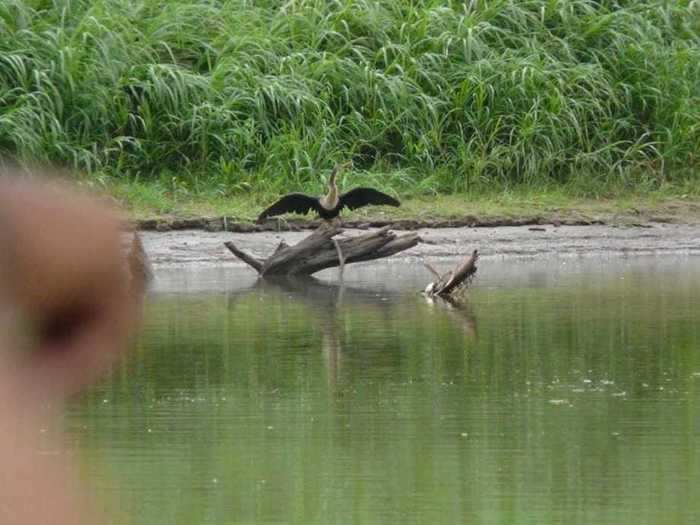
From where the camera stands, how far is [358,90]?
13.9 metres

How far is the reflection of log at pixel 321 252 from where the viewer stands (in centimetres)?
1096

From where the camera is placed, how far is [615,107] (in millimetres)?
14398

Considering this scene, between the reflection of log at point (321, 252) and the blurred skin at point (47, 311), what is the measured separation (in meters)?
10.0

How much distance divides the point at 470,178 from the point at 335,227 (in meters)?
2.69

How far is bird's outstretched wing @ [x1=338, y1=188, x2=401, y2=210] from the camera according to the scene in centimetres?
1115

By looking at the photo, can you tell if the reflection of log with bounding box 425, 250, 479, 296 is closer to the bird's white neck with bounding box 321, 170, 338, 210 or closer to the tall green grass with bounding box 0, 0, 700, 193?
the bird's white neck with bounding box 321, 170, 338, 210

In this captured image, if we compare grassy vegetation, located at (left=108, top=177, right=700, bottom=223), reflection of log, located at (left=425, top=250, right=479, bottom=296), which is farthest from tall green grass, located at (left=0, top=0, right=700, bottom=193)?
reflection of log, located at (left=425, top=250, right=479, bottom=296)

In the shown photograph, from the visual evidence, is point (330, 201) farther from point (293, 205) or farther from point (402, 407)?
point (402, 407)

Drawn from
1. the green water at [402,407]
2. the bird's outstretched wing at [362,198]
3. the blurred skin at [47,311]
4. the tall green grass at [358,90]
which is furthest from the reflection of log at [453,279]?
the blurred skin at [47,311]

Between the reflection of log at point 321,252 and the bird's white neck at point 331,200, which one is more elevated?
the bird's white neck at point 331,200

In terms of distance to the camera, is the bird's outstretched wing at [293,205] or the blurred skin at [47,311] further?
the bird's outstretched wing at [293,205]

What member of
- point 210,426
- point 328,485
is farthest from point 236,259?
point 328,485

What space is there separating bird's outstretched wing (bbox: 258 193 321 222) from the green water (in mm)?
575

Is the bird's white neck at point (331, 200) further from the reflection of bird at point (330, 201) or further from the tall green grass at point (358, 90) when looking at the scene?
the tall green grass at point (358, 90)
